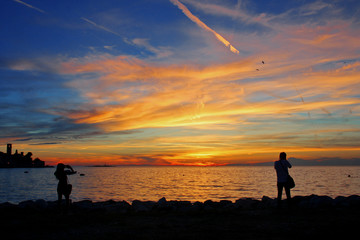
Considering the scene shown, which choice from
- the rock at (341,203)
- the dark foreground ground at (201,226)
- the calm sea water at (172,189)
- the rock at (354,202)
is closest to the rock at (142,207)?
the dark foreground ground at (201,226)

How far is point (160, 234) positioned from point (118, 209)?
9.22m

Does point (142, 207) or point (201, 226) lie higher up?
point (201, 226)

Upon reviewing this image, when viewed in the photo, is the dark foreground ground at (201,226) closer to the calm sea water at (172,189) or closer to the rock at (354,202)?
the rock at (354,202)

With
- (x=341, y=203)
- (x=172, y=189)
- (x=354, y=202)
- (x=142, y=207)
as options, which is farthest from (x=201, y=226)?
(x=172, y=189)

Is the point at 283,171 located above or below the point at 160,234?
above

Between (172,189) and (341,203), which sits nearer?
(341,203)

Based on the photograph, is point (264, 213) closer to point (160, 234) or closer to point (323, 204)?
point (323, 204)

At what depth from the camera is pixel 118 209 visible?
17.7 meters

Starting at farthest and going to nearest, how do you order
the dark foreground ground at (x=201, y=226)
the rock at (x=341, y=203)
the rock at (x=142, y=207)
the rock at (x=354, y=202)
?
the rock at (x=142, y=207), the rock at (x=354, y=202), the rock at (x=341, y=203), the dark foreground ground at (x=201, y=226)

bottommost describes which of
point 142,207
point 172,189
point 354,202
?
point 172,189

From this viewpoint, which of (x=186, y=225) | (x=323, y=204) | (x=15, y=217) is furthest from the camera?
(x=323, y=204)

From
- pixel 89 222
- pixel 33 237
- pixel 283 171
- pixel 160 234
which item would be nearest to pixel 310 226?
pixel 283 171

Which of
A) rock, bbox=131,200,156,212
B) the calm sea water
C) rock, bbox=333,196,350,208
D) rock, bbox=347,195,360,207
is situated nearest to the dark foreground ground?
rock, bbox=333,196,350,208

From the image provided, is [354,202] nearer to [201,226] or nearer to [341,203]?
[341,203]
